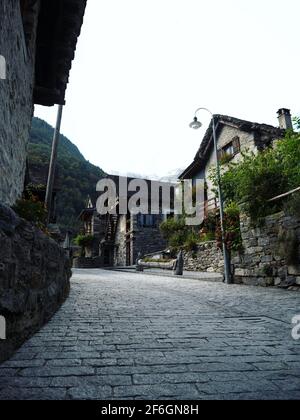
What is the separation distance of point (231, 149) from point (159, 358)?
1795 centimetres

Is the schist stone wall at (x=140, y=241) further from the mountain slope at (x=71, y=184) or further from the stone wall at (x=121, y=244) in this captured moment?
the mountain slope at (x=71, y=184)

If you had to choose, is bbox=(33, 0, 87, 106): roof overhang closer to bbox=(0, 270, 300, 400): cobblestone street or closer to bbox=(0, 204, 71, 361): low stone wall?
bbox=(0, 204, 71, 361): low stone wall

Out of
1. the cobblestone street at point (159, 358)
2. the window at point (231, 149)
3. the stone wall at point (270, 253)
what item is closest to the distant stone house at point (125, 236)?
the window at point (231, 149)

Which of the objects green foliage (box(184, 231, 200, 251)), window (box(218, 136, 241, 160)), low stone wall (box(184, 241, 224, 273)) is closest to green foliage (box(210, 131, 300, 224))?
low stone wall (box(184, 241, 224, 273))

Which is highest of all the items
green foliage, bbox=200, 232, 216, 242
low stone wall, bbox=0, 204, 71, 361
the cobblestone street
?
green foliage, bbox=200, 232, 216, 242

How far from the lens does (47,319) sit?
3.72m

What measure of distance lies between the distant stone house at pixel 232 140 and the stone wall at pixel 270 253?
17.7ft

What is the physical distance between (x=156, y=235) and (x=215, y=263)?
11.5 meters

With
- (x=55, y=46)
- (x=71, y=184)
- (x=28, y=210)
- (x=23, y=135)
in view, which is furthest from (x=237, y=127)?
(x=71, y=184)

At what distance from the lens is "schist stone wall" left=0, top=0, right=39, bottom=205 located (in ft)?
12.5

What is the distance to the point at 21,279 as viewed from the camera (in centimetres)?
269

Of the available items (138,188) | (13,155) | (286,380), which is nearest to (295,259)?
(286,380)

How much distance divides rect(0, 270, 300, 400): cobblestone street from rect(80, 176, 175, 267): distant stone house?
20173 millimetres
